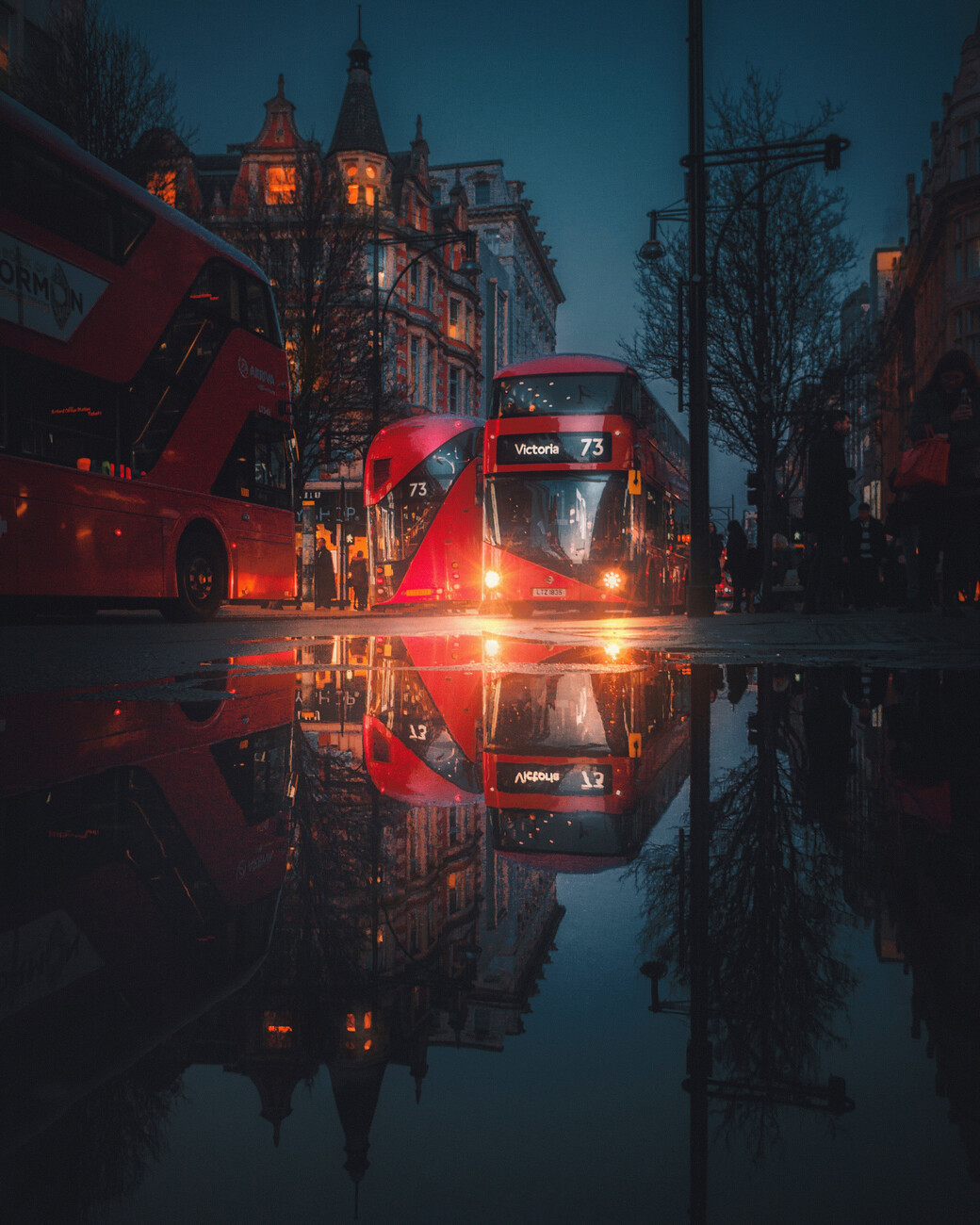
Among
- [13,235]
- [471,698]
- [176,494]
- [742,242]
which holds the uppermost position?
[742,242]

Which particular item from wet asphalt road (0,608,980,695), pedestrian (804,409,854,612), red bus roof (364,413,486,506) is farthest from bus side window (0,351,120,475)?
red bus roof (364,413,486,506)

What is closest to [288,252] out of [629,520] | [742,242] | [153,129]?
[153,129]

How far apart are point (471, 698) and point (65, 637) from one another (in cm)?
684

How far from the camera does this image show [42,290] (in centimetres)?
1132

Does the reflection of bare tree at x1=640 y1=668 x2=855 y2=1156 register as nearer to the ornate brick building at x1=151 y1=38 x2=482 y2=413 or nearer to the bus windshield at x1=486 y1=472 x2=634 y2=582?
the bus windshield at x1=486 y1=472 x2=634 y2=582

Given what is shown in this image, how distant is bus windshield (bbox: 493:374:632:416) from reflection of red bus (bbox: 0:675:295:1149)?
1763 cm

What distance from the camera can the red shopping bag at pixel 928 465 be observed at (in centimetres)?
977

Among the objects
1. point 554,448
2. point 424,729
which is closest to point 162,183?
point 554,448

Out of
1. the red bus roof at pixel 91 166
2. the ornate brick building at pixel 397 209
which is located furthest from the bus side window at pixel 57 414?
the ornate brick building at pixel 397 209

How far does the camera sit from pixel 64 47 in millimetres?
21922

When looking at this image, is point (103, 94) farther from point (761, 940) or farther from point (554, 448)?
point (761, 940)

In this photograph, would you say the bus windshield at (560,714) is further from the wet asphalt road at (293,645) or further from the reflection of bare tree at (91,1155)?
the reflection of bare tree at (91,1155)

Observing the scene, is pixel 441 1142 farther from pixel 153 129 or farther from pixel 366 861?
pixel 153 129

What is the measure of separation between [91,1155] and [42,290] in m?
11.8
